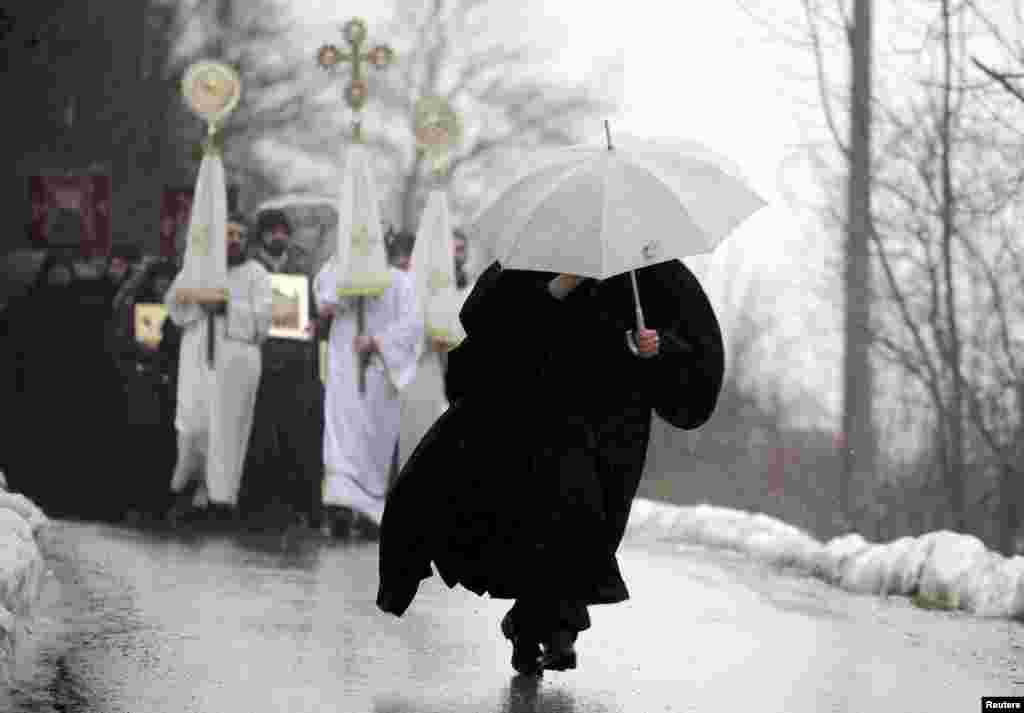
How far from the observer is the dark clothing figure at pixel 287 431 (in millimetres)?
16578

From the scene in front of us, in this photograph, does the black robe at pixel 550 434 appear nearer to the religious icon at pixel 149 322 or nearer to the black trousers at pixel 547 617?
the black trousers at pixel 547 617

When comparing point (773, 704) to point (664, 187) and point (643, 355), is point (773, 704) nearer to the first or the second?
point (643, 355)

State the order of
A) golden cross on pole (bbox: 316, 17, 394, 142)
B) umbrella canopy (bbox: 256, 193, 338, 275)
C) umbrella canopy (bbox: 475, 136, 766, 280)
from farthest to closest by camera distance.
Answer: umbrella canopy (bbox: 256, 193, 338, 275), golden cross on pole (bbox: 316, 17, 394, 142), umbrella canopy (bbox: 475, 136, 766, 280)

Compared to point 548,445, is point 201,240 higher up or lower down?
higher up

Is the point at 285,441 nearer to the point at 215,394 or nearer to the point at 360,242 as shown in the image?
the point at 215,394

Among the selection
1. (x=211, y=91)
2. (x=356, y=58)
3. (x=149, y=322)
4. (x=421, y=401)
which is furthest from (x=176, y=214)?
(x=421, y=401)

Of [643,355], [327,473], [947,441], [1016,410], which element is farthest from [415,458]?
[947,441]

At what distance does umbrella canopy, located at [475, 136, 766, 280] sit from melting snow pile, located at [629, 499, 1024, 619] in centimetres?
393

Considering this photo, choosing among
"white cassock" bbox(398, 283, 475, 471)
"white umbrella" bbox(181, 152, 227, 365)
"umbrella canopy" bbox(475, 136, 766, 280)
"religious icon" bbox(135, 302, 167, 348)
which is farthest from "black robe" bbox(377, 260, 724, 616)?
"religious icon" bbox(135, 302, 167, 348)

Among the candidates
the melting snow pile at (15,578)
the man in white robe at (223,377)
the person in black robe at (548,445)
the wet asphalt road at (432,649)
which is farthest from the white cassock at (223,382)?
the person in black robe at (548,445)

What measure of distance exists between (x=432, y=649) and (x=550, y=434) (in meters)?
1.15

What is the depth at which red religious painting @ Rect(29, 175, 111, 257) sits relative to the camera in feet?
67.1

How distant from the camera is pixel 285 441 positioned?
1662 centimetres

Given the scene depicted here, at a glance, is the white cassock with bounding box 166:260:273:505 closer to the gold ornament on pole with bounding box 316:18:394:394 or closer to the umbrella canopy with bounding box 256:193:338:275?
the umbrella canopy with bounding box 256:193:338:275
